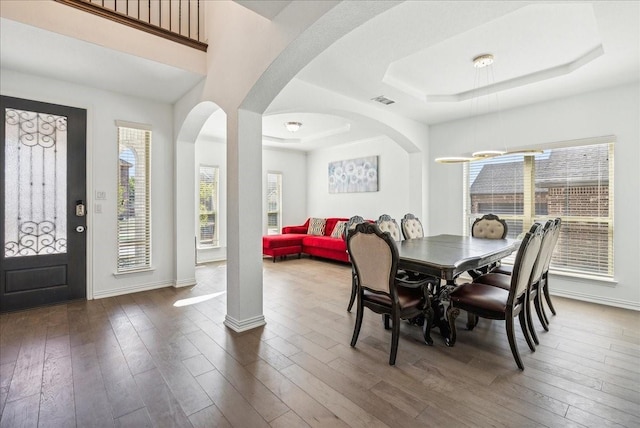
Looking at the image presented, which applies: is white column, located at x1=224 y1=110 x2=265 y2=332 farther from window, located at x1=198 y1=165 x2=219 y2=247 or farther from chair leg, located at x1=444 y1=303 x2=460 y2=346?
window, located at x1=198 y1=165 x2=219 y2=247

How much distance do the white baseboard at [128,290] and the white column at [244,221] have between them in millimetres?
1866

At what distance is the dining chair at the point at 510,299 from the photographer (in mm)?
2197

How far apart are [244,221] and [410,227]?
2453mm

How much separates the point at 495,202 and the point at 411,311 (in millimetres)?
3273

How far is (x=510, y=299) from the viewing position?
7.35 feet

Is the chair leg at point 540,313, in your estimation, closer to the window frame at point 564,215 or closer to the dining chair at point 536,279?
the dining chair at point 536,279

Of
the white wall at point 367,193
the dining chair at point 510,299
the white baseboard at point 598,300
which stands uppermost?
the white wall at point 367,193

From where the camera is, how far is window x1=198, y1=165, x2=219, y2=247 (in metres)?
6.43

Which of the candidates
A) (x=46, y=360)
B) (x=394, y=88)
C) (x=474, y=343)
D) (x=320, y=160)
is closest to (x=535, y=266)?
(x=474, y=343)

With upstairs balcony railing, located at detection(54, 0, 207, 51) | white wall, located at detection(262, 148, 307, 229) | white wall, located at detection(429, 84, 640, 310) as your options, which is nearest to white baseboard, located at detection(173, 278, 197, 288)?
white wall, located at detection(262, 148, 307, 229)

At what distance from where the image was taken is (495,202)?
4.73 metres

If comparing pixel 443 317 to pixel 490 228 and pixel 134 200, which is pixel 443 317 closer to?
pixel 490 228

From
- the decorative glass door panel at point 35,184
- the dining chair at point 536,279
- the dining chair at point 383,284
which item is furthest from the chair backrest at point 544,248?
the decorative glass door panel at point 35,184

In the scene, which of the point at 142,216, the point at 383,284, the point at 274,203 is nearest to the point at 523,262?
the point at 383,284
